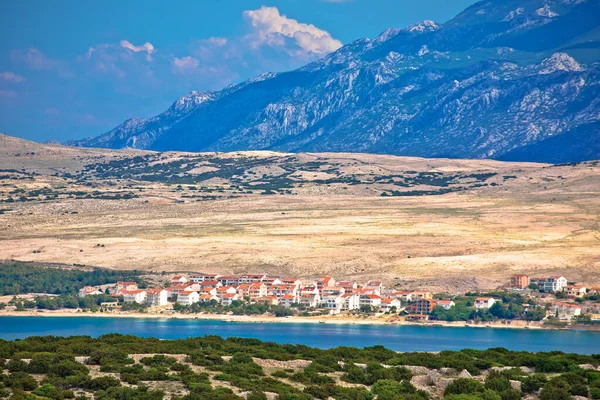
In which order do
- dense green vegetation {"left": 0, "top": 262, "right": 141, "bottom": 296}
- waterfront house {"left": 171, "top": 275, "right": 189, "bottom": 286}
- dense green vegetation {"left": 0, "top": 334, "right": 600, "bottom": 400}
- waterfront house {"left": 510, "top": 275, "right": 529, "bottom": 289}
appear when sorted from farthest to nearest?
waterfront house {"left": 171, "top": 275, "right": 189, "bottom": 286} < dense green vegetation {"left": 0, "top": 262, "right": 141, "bottom": 296} < waterfront house {"left": 510, "top": 275, "right": 529, "bottom": 289} < dense green vegetation {"left": 0, "top": 334, "right": 600, "bottom": 400}

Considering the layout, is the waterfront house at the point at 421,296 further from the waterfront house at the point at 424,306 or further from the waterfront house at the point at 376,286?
the waterfront house at the point at 376,286

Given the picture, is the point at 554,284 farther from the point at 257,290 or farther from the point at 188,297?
the point at 188,297

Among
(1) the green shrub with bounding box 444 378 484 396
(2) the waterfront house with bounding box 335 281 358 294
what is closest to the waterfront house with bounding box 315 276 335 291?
(2) the waterfront house with bounding box 335 281 358 294

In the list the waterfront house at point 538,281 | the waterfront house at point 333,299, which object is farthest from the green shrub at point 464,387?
the waterfront house at point 538,281

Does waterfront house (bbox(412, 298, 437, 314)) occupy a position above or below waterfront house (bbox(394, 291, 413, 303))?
below

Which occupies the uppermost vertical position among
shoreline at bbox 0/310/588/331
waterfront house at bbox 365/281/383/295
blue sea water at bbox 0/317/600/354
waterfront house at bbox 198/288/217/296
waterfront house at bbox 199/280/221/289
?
waterfront house at bbox 365/281/383/295

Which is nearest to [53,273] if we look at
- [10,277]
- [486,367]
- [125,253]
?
[10,277]

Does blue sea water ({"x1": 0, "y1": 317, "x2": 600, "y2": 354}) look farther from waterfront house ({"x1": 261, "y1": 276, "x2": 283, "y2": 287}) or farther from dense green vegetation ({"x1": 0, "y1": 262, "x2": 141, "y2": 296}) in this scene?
waterfront house ({"x1": 261, "y1": 276, "x2": 283, "y2": 287})

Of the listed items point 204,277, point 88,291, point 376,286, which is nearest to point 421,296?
point 376,286
